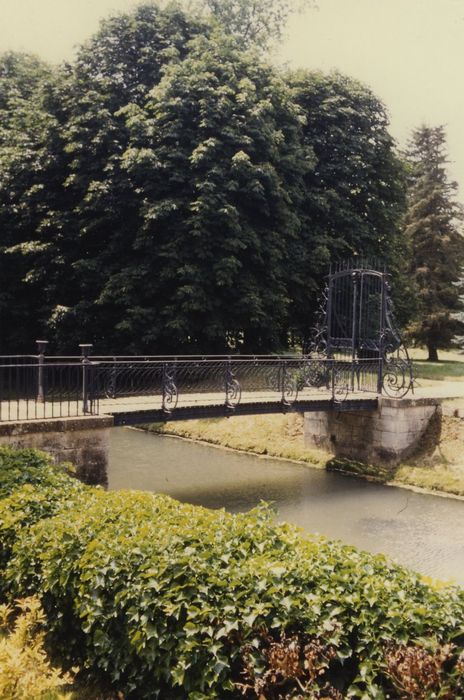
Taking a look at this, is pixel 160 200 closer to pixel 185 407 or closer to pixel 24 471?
pixel 185 407

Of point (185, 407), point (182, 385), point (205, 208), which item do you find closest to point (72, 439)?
point (185, 407)

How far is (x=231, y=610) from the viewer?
12.8 feet

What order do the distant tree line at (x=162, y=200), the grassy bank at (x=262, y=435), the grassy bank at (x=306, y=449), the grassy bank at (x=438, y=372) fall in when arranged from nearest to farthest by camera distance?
1. the grassy bank at (x=306, y=449)
2. the grassy bank at (x=262, y=435)
3. the distant tree line at (x=162, y=200)
4. the grassy bank at (x=438, y=372)

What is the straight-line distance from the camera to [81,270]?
20656 millimetres

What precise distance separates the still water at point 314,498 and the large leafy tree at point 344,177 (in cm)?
904

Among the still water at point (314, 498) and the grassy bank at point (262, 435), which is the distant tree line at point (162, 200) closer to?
the grassy bank at point (262, 435)

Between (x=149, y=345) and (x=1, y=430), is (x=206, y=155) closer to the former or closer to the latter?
(x=149, y=345)

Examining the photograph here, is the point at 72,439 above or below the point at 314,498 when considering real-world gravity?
above

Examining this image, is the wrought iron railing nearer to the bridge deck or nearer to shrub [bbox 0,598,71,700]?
the bridge deck

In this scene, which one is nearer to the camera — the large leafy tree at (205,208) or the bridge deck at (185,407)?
the bridge deck at (185,407)

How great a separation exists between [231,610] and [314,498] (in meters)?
9.57

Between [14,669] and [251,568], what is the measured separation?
151cm

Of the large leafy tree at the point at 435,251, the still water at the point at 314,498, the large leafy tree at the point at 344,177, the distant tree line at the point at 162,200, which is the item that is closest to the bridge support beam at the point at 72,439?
the still water at the point at 314,498

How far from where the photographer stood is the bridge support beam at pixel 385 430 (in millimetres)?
15376
